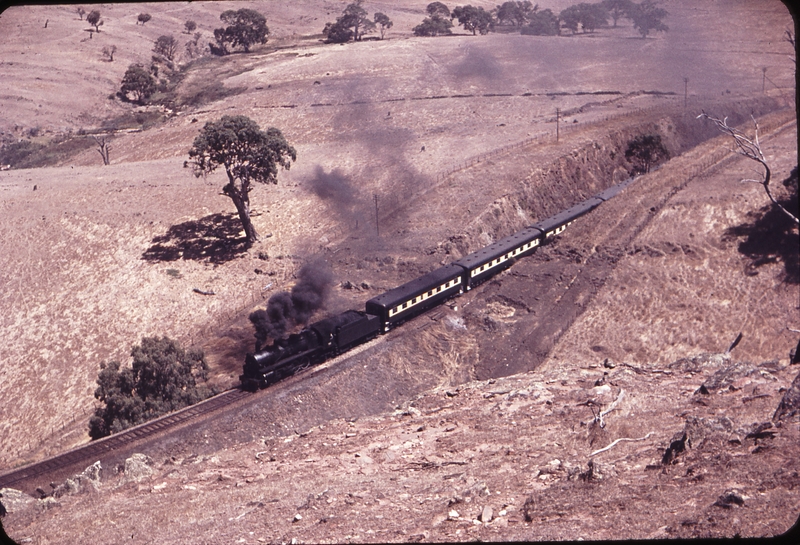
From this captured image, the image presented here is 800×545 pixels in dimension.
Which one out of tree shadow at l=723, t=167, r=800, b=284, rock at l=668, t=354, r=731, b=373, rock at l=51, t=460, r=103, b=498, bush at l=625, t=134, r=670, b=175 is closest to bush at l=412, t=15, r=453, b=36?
bush at l=625, t=134, r=670, b=175

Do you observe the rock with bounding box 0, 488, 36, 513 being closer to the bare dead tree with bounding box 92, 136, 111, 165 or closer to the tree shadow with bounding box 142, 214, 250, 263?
the tree shadow with bounding box 142, 214, 250, 263

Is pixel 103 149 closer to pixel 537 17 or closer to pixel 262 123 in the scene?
pixel 262 123

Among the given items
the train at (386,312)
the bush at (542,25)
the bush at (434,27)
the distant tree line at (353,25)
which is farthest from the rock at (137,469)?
the bush at (542,25)

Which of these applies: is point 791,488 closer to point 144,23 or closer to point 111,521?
point 111,521

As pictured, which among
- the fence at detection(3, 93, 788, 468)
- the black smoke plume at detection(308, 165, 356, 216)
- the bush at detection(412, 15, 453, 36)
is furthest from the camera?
the bush at detection(412, 15, 453, 36)

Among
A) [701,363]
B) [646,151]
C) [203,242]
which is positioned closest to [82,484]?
[701,363]

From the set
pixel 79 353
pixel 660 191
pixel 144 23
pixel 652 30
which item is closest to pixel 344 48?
pixel 144 23

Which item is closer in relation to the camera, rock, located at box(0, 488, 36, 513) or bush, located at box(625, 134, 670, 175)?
rock, located at box(0, 488, 36, 513)

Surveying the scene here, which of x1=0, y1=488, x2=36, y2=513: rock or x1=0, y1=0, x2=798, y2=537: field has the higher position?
x1=0, y1=0, x2=798, y2=537: field
